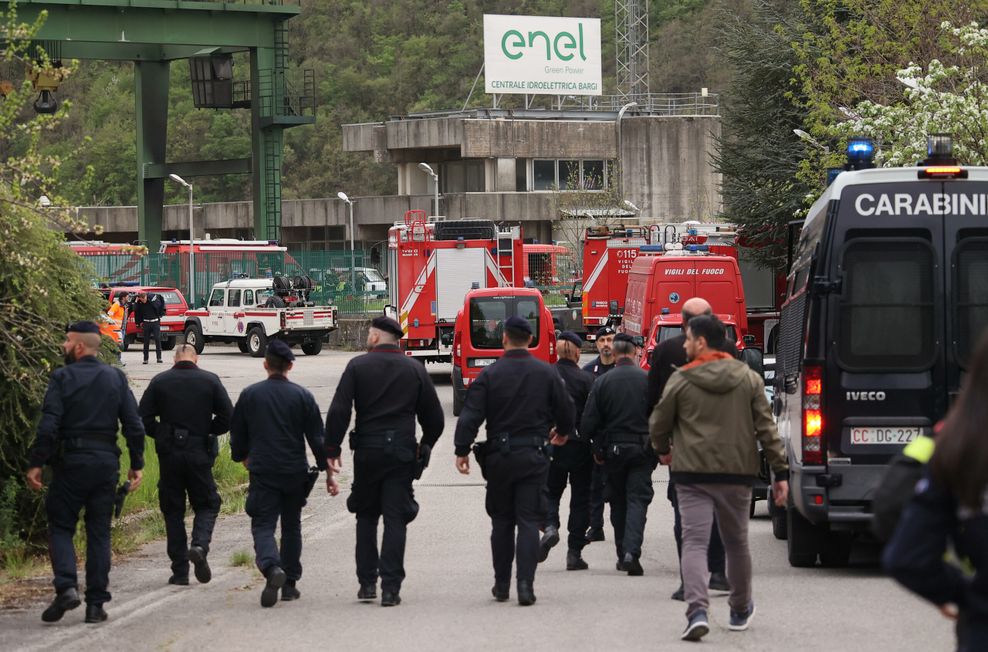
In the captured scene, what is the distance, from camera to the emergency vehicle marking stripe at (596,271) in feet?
118

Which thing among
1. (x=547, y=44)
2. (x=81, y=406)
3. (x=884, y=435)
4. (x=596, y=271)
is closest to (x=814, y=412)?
(x=884, y=435)

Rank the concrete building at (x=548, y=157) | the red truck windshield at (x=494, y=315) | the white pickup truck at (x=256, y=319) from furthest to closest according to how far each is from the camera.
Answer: the concrete building at (x=548, y=157) → the white pickup truck at (x=256, y=319) → the red truck windshield at (x=494, y=315)

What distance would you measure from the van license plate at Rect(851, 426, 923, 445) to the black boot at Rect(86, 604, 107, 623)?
4.90 metres

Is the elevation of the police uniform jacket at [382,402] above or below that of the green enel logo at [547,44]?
below

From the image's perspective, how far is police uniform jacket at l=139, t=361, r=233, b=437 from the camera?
10492 millimetres

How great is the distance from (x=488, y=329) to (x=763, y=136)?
1254 cm

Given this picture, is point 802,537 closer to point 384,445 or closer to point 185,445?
point 384,445

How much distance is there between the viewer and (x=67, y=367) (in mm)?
9453

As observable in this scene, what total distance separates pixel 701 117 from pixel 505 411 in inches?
2826

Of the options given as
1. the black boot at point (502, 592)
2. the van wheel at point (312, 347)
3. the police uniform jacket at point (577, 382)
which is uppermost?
the police uniform jacket at point (577, 382)

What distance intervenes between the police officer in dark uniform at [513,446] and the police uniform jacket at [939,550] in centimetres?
568

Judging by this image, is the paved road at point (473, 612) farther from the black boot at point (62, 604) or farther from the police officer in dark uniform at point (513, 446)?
the police officer in dark uniform at point (513, 446)

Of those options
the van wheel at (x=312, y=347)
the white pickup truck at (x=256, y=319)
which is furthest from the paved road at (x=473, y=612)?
the van wheel at (x=312, y=347)

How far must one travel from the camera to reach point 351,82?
375 feet
